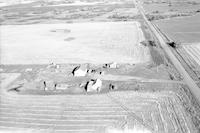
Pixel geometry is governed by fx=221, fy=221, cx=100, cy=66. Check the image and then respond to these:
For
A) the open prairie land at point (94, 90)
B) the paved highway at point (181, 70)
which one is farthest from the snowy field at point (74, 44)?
the paved highway at point (181, 70)

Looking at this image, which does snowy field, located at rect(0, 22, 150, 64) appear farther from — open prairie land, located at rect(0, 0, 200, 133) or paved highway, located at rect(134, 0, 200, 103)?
paved highway, located at rect(134, 0, 200, 103)

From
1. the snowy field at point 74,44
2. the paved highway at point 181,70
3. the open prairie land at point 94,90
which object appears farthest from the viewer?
the snowy field at point 74,44

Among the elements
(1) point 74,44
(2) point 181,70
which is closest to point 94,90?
(2) point 181,70

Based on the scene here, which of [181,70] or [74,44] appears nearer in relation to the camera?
[181,70]

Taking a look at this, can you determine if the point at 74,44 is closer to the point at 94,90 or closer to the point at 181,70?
the point at 94,90

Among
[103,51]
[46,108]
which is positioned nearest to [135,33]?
[103,51]

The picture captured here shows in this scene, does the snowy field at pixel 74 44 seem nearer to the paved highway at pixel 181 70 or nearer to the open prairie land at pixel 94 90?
the open prairie land at pixel 94 90

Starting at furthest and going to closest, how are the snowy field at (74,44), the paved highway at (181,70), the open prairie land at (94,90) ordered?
1. the snowy field at (74,44)
2. the paved highway at (181,70)
3. the open prairie land at (94,90)

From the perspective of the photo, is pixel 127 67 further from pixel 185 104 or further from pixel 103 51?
pixel 185 104
